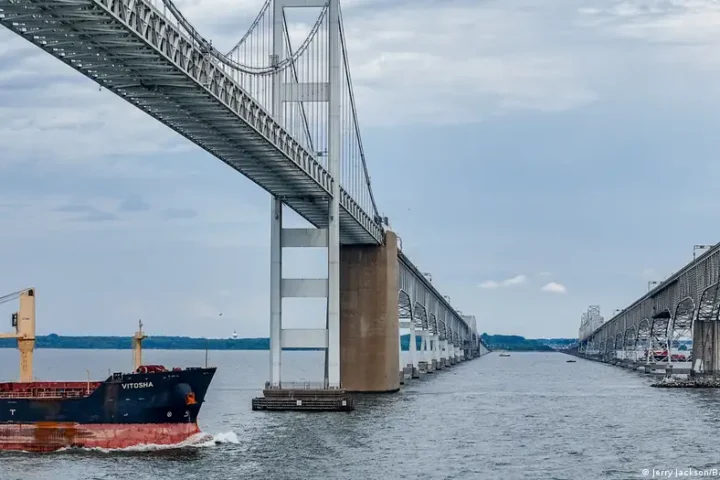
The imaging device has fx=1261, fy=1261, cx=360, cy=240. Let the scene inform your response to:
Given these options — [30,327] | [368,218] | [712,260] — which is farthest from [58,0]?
[712,260]

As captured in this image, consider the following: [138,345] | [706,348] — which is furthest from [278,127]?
[706,348]

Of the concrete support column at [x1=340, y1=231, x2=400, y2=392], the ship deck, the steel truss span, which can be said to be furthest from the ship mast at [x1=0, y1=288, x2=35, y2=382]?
the steel truss span

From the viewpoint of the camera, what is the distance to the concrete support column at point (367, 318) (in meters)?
83.4

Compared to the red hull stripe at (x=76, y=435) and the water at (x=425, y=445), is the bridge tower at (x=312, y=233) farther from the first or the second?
the red hull stripe at (x=76, y=435)

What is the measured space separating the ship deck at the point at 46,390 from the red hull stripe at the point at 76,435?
57.2 inches

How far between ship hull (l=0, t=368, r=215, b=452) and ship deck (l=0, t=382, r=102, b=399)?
0.97 meters

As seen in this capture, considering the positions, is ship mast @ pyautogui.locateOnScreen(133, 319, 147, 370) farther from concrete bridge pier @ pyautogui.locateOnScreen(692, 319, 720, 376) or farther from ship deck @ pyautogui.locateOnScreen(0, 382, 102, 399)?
concrete bridge pier @ pyautogui.locateOnScreen(692, 319, 720, 376)

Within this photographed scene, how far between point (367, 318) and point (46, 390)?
1290 inches

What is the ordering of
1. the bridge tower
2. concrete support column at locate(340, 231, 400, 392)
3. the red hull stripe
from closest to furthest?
the red hull stripe < the bridge tower < concrete support column at locate(340, 231, 400, 392)

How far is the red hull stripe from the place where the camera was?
51156 millimetres

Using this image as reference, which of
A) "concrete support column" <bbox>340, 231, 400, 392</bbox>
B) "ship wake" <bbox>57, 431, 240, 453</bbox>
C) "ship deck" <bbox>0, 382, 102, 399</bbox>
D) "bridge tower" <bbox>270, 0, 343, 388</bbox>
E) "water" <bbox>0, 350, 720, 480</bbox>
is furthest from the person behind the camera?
"concrete support column" <bbox>340, 231, 400, 392</bbox>

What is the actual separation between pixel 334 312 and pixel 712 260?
49.0m

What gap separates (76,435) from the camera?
2019 inches

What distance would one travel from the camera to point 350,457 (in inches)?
1889
